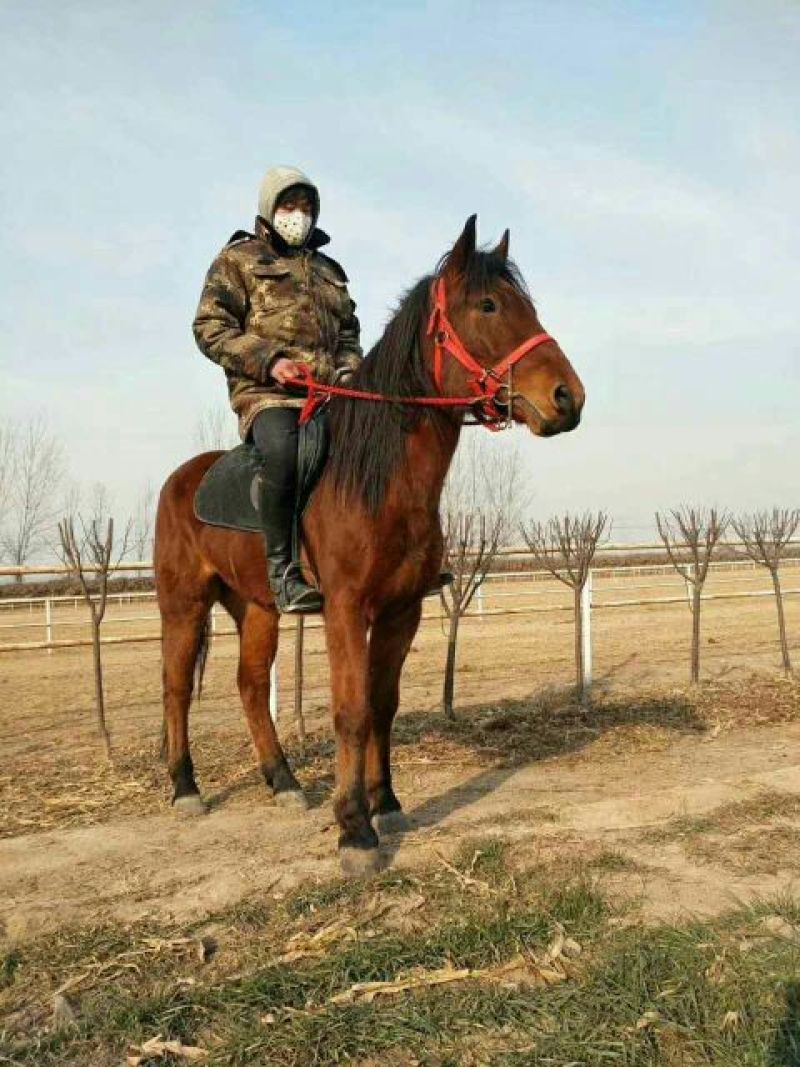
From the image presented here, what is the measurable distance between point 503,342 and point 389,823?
261cm

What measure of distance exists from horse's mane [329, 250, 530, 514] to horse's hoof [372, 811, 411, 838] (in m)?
1.72

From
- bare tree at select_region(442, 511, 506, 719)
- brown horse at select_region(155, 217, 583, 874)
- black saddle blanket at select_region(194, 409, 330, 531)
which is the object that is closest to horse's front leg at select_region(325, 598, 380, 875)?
brown horse at select_region(155, 217, 583, 874)

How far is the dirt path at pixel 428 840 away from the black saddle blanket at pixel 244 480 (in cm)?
177

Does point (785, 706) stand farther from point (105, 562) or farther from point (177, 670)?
point (105, 562)

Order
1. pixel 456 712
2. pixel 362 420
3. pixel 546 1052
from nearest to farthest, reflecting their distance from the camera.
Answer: pixel 546 1052
pixel 362 420
pixel 456 712

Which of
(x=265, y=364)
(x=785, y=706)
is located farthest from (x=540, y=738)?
(x=265, y=364)

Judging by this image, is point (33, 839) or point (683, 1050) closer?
point (683, 1050)

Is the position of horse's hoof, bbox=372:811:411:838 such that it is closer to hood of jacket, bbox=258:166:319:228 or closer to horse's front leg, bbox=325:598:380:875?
horse's front leg, bbox=325:598:380:875

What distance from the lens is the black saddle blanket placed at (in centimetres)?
470

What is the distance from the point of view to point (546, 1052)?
2482 mm

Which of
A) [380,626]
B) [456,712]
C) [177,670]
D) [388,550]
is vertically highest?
[388,550]

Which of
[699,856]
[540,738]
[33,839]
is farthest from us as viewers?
[540,738]

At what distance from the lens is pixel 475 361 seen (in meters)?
4.28

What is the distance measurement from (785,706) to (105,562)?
6888mm
